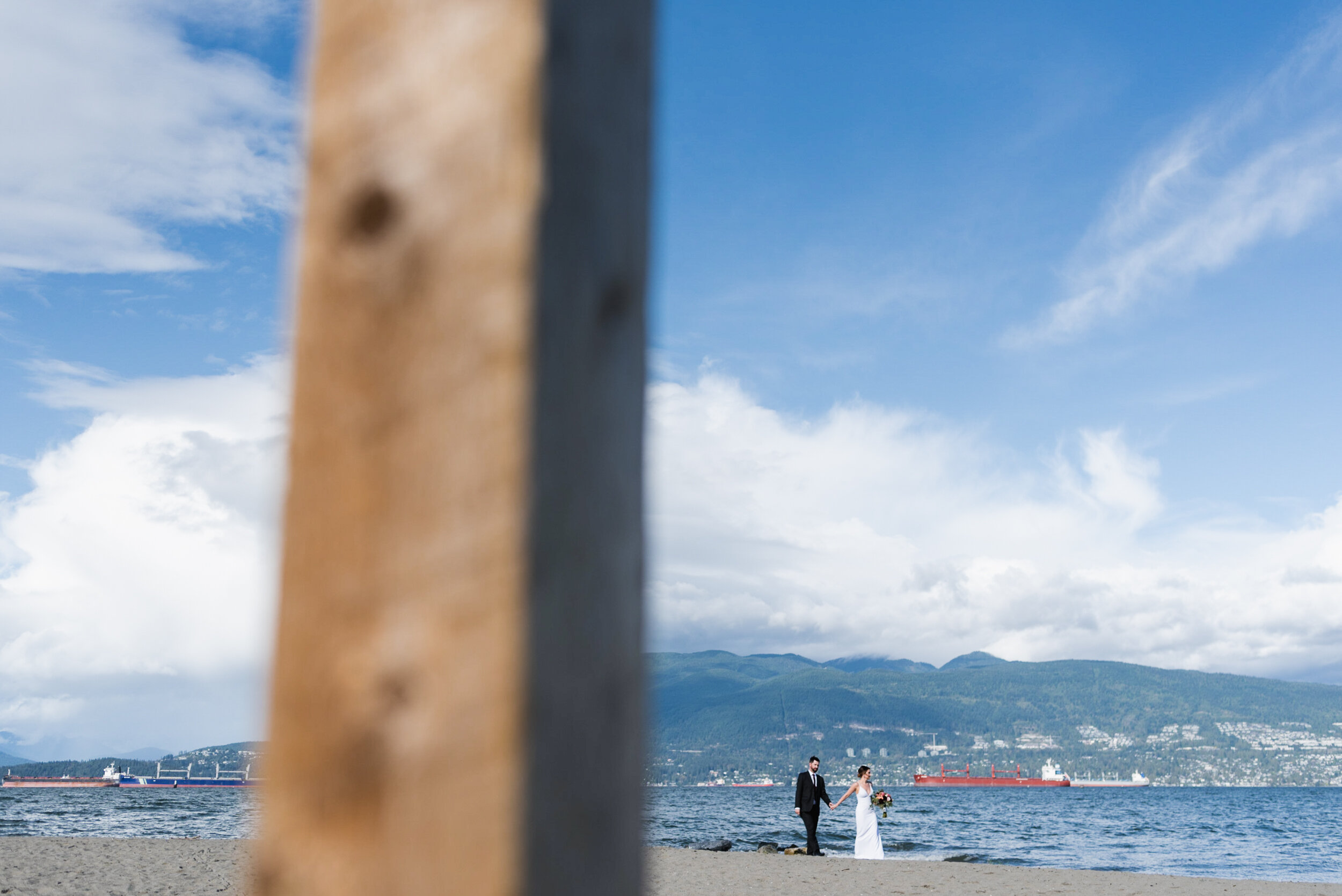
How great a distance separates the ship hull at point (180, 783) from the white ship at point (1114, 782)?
147m

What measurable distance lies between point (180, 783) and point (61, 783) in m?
20.4

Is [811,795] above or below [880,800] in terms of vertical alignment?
below

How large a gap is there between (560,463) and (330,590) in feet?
0.76

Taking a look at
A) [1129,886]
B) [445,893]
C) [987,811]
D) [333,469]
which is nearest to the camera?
[445,893]

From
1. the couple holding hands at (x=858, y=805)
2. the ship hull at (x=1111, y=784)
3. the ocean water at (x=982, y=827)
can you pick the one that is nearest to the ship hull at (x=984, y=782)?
the ship hull at (x=1111, y=784)

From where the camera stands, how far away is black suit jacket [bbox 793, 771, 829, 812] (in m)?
17.5

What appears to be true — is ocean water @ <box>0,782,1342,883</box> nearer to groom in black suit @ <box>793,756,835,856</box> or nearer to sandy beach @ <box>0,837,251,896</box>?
sandy beach @ <box>0,837,251,896</box>

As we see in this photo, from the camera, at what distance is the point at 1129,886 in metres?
14.4

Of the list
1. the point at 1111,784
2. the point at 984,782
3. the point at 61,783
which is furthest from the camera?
the point at 1111,784

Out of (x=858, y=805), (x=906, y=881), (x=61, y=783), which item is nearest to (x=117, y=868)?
(x=858, y=805)

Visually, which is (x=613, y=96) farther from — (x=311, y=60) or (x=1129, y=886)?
(x=1129, y=886)

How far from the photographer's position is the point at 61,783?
123m

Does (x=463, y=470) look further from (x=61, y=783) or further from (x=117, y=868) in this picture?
(x=61, y=783)

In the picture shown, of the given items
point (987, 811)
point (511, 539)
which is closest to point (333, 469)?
point (511, 539)
